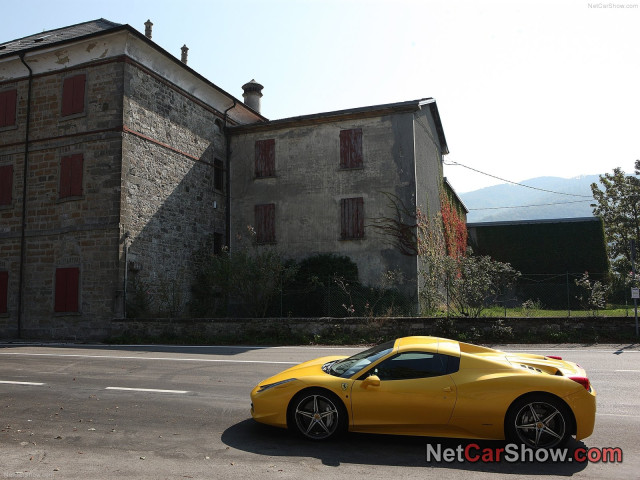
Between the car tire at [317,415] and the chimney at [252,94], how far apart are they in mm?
26202

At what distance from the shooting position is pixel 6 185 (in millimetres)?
20281

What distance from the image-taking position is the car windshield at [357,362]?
5.70 meters

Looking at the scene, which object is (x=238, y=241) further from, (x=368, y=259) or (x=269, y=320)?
(x=269, y=320)

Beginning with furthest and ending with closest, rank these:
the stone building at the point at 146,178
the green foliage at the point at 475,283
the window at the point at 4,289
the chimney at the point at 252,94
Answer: the chimney at the point at 252,94 < the window at the point at 4,289 < the stone building at the point at 146,178 < the green foliage at the point at 475,283

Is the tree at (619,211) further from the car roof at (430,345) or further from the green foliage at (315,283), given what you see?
the car roof at (430,345)

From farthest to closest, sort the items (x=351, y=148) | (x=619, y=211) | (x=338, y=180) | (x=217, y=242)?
(x=619, y=211) < (x=217, y=242) < (x=338, y=180) < (x=351, y=148)

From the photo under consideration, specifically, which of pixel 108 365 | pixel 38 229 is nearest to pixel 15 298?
pixel 38 229

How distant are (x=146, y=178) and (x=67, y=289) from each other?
4.96 meters

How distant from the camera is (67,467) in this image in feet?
15.8

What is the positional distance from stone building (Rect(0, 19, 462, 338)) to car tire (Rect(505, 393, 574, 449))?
15.5 metres

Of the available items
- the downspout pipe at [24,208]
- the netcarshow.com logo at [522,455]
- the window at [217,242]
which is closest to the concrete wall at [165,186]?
the window at [217,242]

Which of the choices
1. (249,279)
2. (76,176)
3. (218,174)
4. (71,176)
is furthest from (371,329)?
(71,176)

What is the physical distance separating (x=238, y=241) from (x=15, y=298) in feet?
30.5

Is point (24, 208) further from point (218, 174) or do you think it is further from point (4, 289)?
point (218, 174)
